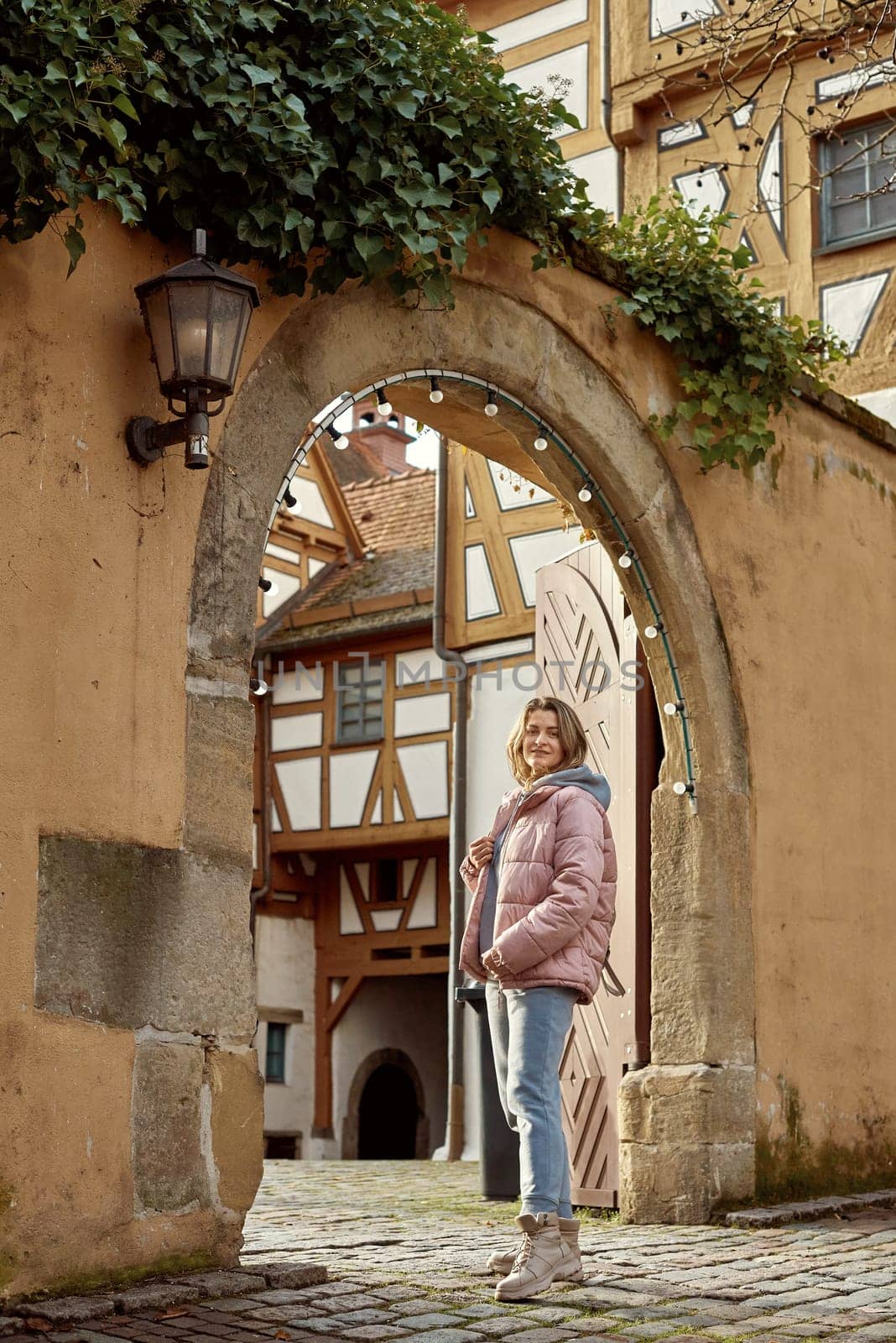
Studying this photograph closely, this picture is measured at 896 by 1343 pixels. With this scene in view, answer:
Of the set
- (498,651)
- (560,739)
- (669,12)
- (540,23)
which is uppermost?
(540,23)

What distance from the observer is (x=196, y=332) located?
4320 millimetres

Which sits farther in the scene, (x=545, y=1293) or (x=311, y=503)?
(x=311, y=503)

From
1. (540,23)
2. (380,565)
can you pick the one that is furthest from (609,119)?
(380,565)

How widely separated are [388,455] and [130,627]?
77.5ft

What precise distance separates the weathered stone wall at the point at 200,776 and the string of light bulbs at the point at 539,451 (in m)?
0.05

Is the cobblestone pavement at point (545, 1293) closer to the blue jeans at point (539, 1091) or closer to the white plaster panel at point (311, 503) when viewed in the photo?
the blue jeans at point (539, 1091)

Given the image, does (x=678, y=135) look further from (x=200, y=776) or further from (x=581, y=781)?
(x=200, y=776)

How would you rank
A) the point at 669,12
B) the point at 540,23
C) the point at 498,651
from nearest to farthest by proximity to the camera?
1. the point at 669,12
2. the point at 540,23
3. the point at 498,651

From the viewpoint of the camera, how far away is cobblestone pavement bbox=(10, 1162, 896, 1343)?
3.84 metres

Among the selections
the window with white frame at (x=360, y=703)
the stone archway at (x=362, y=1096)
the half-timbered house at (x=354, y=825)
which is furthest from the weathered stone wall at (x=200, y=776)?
the stone archway at (x=362, y=1096)

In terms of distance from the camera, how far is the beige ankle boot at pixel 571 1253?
451 centimetres

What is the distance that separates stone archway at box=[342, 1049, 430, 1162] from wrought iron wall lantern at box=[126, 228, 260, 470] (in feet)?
53.3

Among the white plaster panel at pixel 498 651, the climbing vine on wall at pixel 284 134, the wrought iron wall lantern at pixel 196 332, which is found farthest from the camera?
the white plaster panel at pixel 498 651

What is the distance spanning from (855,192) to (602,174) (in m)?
2.01
